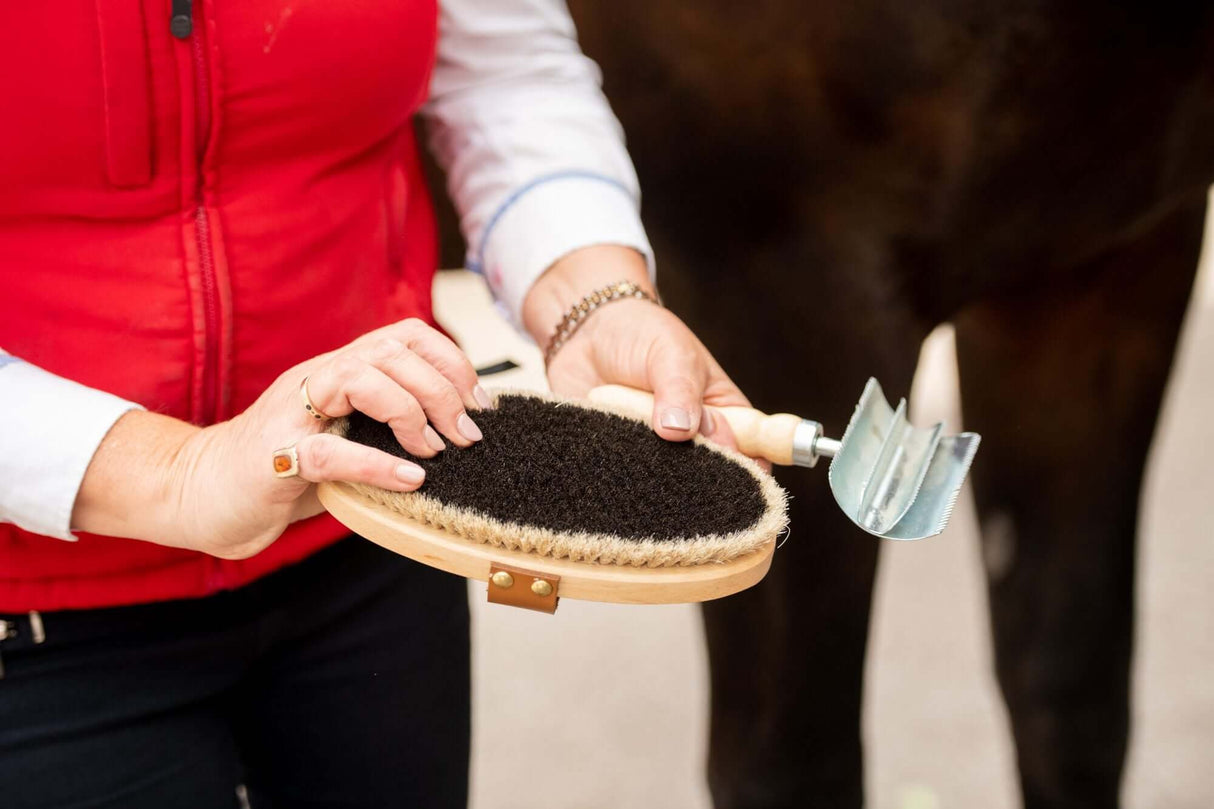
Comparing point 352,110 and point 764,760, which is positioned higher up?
point 352,110

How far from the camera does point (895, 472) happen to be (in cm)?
48

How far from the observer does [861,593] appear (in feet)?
2.41

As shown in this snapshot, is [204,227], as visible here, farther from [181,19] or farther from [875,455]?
[875,455]

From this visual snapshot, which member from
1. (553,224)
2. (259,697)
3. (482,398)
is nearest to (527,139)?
(553,224)

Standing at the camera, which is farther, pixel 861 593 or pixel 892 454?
pixel 861 593

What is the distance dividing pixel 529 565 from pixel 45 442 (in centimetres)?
15

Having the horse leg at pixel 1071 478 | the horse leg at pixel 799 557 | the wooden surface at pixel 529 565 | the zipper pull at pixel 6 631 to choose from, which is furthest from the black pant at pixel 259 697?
the horse leg at pixel 1071 478

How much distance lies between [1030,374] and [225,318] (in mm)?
536

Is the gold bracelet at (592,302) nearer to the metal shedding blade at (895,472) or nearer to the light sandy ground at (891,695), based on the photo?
the metal shedding blade at (895,472)

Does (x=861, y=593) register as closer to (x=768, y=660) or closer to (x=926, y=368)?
(x=768, y=660)

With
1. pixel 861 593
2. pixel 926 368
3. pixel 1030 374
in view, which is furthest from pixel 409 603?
pixel 926 368

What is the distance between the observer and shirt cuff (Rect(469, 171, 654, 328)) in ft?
1.75

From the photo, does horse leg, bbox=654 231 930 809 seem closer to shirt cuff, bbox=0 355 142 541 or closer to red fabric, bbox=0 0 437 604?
red fabric, bbox=0 0 437 604

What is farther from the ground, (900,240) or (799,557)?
(900,240)
